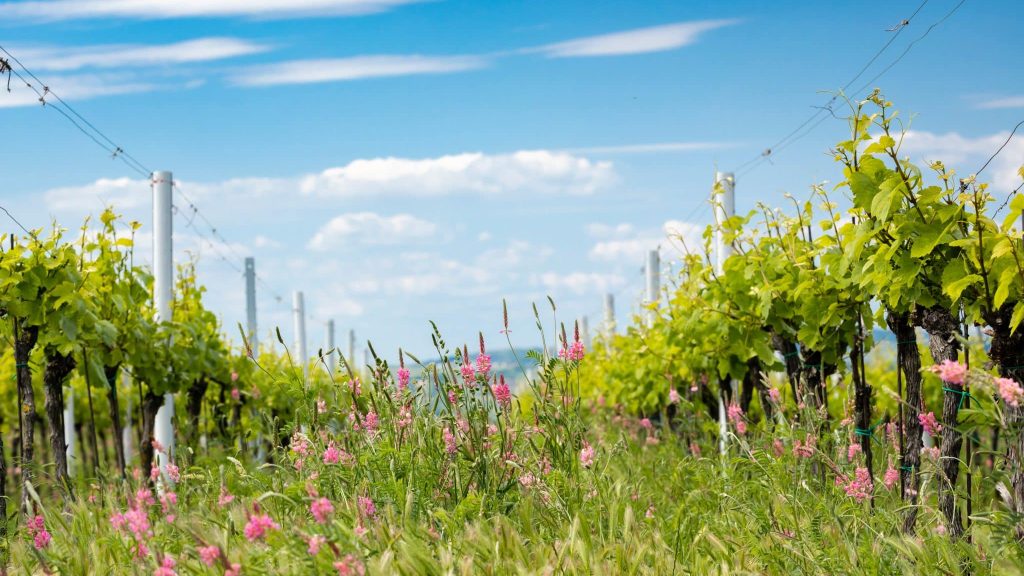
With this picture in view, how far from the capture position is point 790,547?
3.58 m

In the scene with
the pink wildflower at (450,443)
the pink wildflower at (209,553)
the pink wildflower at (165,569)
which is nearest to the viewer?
the pink wildflower at (209,553)

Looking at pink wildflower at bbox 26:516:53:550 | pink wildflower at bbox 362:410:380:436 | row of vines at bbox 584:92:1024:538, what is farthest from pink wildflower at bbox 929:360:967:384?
pink wildflower at bbox 26:516:53:550

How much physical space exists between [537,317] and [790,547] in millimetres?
1563

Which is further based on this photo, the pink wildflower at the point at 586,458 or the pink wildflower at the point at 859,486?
the pink wildflower at the point at 586,458

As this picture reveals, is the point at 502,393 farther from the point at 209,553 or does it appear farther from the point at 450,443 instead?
the point at 209,553

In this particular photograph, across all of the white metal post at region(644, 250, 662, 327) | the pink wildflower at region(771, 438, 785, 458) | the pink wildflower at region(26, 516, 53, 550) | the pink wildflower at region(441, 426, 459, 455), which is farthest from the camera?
the white metal post at region(644, 250, 662, 327)

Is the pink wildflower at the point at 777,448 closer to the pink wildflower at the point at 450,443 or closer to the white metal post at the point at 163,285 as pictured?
the pink wildflower at the point at 450,443

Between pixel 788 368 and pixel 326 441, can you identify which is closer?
pixel 326 441

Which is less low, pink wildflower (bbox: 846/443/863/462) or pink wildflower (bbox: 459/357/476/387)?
pink wildflower (bbox: 459/357/476/387)

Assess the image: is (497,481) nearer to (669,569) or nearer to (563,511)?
(563,511)

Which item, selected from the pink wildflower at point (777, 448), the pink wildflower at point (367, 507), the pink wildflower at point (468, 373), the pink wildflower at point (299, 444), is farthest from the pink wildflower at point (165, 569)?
the pink wildflower at point (777, 448)

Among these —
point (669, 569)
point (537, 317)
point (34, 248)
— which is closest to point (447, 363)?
point (537, 317)

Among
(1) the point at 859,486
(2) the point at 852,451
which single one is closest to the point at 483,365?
(1) the point at 859,486

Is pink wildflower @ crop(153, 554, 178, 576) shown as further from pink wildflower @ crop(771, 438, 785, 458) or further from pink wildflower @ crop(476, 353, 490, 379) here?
pink wildflower @ crop(771, 438, 785, 458)
